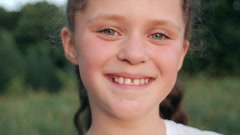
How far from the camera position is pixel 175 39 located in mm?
1744

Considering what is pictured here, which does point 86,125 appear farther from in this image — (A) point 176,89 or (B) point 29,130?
(B) point 29,130

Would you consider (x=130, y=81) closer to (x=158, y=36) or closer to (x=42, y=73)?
(x=158, y=36)

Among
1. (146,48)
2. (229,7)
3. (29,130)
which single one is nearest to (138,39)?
(146,48)

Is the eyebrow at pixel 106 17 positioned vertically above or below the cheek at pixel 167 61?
above

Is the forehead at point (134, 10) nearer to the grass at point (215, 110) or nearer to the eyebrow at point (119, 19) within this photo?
the eyebrow at point (119, 19)

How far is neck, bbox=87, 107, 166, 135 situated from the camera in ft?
6.03

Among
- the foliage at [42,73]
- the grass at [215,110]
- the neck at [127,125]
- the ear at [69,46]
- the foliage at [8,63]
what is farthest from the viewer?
the foliage at [42,73]

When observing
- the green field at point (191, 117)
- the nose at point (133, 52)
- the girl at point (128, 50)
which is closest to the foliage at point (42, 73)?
the green field at point (191, 117)

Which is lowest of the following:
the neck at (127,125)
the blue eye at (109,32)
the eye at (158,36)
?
the neck at (127,125)

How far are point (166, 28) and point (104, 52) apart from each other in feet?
0.96

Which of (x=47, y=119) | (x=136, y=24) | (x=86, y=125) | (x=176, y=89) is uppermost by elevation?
(x=136, y=24)

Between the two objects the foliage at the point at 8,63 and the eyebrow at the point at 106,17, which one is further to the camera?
the foliage at the point at 8,63

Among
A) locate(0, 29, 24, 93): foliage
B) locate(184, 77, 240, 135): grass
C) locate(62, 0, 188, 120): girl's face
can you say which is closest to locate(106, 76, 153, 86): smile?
locate(62, 0, 188, 120): girl's face

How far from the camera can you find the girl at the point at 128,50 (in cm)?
159
